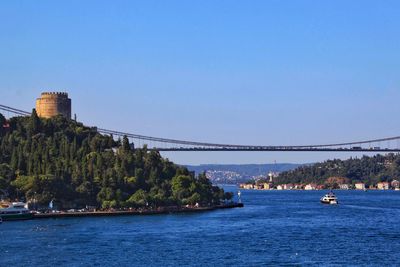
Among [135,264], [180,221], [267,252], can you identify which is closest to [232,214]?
[180,221]

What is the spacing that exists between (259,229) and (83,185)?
24.0 metres

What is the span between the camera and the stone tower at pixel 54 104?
101m

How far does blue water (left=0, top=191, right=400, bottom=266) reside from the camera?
124 feet

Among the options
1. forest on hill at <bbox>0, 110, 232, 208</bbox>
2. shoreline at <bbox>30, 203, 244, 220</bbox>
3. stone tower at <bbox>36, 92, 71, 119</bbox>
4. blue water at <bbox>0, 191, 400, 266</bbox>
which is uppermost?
stone tower at <bbox>36, 92, 71, 119</bbox>

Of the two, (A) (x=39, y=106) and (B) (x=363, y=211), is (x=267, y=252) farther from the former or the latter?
(A) (x=39, y=106)

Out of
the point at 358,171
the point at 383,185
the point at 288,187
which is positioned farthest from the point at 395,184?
the point at 288,187

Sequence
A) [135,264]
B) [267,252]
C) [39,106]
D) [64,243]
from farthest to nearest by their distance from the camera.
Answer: [39,106] → [64,243] → [267,252] → [135,264]

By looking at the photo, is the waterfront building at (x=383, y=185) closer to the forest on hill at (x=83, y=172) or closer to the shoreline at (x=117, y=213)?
the forest on hill at (x=83, y=172)

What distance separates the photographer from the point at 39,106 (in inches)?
4067

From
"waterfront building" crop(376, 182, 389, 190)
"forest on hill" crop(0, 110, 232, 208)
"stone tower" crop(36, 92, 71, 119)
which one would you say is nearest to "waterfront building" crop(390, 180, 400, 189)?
"waterfront building" crop(376, 182, 389, 190)

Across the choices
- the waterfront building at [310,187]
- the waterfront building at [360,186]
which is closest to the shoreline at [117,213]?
the waterfront building at [360,186]

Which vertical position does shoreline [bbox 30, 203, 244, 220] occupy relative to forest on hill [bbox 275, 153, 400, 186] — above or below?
below

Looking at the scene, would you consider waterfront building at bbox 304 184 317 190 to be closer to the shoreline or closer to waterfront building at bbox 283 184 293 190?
waterfront building at bbox 283 184 293 190

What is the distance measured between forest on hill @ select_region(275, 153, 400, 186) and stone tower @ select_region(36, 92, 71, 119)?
303 ft
